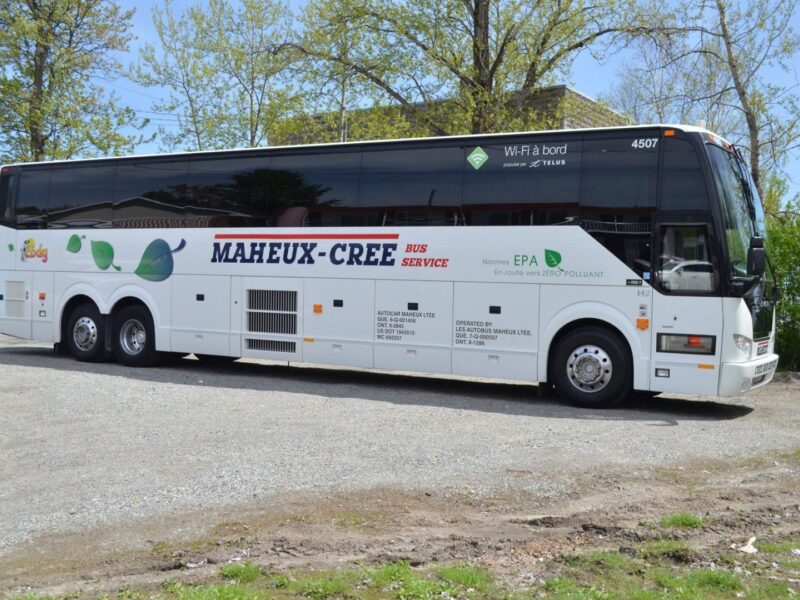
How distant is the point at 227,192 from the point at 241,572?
10612mm

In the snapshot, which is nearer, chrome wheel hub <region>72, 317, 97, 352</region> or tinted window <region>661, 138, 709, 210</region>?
tinted window <region>661, 138, 709, 210</region>

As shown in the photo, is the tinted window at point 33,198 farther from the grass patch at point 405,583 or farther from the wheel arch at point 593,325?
the grass patch at point 405,583

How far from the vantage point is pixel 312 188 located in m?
14.1

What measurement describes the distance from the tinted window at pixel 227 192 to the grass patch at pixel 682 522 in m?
9.73

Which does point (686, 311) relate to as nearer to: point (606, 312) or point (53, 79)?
point (606, 312)

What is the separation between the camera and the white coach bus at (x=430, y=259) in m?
11.1

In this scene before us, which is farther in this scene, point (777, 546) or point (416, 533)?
point (416, 533)

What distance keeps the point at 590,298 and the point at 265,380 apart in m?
5.72

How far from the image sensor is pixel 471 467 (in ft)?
26.0

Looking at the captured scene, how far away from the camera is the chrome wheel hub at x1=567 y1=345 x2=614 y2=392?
1162cm

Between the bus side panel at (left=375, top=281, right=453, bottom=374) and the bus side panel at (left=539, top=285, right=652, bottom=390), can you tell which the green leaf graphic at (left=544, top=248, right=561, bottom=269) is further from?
the bus side panel at (left=375, top=281, right=453, bottom=374)

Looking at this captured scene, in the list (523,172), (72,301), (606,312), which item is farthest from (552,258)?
(72,301)

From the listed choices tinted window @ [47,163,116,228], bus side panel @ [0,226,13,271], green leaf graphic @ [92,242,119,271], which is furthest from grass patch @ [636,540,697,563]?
bus side panel @ [0,226,13,271]

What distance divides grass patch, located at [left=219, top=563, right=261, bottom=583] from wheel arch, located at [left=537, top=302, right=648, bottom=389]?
7345 millimetres
